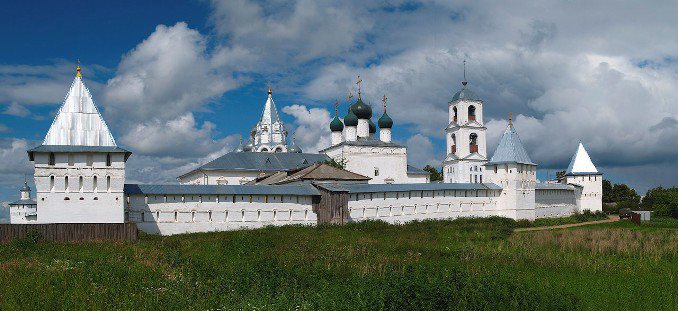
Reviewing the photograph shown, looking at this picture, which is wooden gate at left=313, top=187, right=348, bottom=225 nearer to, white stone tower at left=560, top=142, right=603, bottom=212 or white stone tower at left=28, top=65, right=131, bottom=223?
white stone tower at left=28, top=65, right=131, bottom=223

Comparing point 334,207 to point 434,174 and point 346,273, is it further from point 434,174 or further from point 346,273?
point 434,174

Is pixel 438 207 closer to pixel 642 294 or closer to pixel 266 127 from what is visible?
pixel 642 294

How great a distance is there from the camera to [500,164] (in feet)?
95.2

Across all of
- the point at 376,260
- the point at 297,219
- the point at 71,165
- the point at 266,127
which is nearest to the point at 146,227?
the point at 71,165

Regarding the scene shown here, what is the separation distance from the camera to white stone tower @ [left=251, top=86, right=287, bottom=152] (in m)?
44.6

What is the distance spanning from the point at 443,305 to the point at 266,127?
124ft

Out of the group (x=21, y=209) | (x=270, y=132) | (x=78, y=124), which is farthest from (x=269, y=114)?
(x=78, y=124)

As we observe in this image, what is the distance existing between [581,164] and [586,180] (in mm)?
1250

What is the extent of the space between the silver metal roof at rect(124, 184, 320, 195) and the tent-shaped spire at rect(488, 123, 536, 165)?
10.3 meters

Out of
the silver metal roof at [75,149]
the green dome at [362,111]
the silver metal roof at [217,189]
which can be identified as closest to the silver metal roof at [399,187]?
the silver metal roof at [217,189]

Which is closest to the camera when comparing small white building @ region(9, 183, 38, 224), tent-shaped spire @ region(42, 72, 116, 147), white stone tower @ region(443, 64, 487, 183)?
tent-shaped spire @ region(42, 72, 116, 147)

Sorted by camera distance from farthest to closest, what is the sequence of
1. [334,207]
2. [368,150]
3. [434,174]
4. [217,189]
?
1. [434,174]
2. [368,150]
3. [334,207]
4. [217,189]

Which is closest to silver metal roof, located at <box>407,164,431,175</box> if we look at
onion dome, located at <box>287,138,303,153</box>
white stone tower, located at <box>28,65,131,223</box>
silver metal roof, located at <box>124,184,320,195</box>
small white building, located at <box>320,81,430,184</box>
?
small white building, located at <box>320,81,430,184</box>

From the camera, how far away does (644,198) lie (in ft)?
157
